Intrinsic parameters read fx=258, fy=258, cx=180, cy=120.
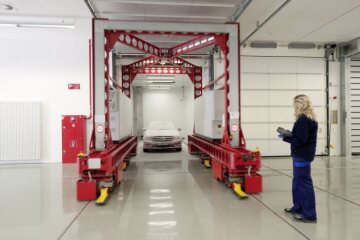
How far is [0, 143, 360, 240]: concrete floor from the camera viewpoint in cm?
329

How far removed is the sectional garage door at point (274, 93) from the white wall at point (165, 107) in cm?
863

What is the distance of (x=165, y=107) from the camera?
1831 centimetres

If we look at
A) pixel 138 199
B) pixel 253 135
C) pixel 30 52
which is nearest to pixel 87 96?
pixel 30 52

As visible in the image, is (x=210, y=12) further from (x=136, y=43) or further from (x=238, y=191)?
(x=238, y=191)

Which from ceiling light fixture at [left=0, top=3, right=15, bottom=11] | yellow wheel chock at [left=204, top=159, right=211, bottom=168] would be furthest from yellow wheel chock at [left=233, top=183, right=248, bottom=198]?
ceiling light fixture at [left=0, top=3, right=15, bottom=11]

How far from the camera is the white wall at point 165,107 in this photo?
1820 cm

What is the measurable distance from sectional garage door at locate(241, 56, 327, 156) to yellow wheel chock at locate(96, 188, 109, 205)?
6.29 meters

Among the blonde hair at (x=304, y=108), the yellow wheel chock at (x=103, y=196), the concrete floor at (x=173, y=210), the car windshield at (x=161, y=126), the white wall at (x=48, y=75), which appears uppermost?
the white wall at (x=48, y=75)

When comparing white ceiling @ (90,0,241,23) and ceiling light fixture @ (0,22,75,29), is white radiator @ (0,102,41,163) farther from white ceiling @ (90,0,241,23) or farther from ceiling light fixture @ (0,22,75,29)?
white ceiling @ (90,0,241,23)

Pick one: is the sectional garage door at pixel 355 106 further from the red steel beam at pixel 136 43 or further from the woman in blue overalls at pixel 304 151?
the woman in blue overalls at pixel 304 151

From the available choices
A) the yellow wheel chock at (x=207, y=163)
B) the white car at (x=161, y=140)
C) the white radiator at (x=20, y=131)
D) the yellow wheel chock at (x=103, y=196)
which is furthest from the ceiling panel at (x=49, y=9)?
the white car at (x=161, y=140)

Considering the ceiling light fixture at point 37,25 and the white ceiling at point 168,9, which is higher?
the white ceiling at point 168,9

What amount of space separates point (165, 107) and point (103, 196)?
13.9 m

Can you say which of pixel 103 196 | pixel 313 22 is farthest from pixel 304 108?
pixel 313 22
